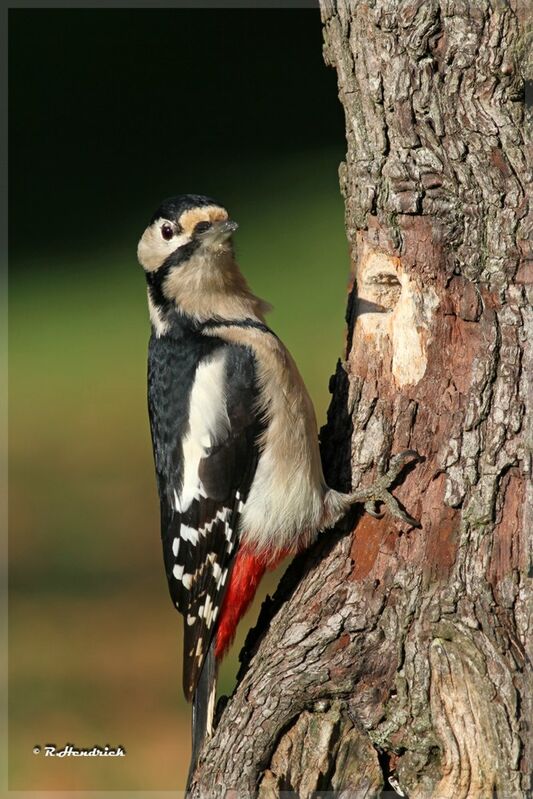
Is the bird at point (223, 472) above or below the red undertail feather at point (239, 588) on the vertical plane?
above

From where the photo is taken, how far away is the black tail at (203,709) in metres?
3.27

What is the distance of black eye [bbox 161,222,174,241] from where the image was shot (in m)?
3.59

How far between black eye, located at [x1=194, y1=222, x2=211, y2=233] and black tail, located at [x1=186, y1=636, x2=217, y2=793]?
139 cm

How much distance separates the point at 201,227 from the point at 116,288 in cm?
464

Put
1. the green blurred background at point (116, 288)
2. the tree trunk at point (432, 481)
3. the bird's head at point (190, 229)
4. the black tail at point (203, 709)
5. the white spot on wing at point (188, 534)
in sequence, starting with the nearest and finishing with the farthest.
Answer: the tree trunk at point (432, 481) < the black tail at point (203, 709) < the white spot on wing at point (188, 534) < the bird's head at point (190, 229) < the green blurred background at point (116, 288)

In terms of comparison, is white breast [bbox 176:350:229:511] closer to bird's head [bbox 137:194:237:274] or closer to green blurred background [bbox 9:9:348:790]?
bird's head [bbox 137:194:237:274]

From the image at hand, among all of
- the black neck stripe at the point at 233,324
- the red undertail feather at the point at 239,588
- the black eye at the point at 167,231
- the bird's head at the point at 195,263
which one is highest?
the black eye at the point at 167,231

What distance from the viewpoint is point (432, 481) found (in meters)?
3.13

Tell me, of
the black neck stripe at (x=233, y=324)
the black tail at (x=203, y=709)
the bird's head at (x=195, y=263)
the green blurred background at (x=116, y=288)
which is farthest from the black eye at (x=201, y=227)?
the green blurred background at (x=116, y=288)

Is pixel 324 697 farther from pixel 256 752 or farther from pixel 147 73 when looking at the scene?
pixel 147 73

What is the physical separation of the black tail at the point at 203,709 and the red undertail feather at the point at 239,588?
13 cm

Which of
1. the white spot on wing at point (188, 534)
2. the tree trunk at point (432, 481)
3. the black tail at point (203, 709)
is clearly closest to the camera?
the tree trunk at point (432, 481)

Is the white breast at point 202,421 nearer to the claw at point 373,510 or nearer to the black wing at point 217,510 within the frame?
the black wing at point 217,510

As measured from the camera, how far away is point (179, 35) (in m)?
9.64
